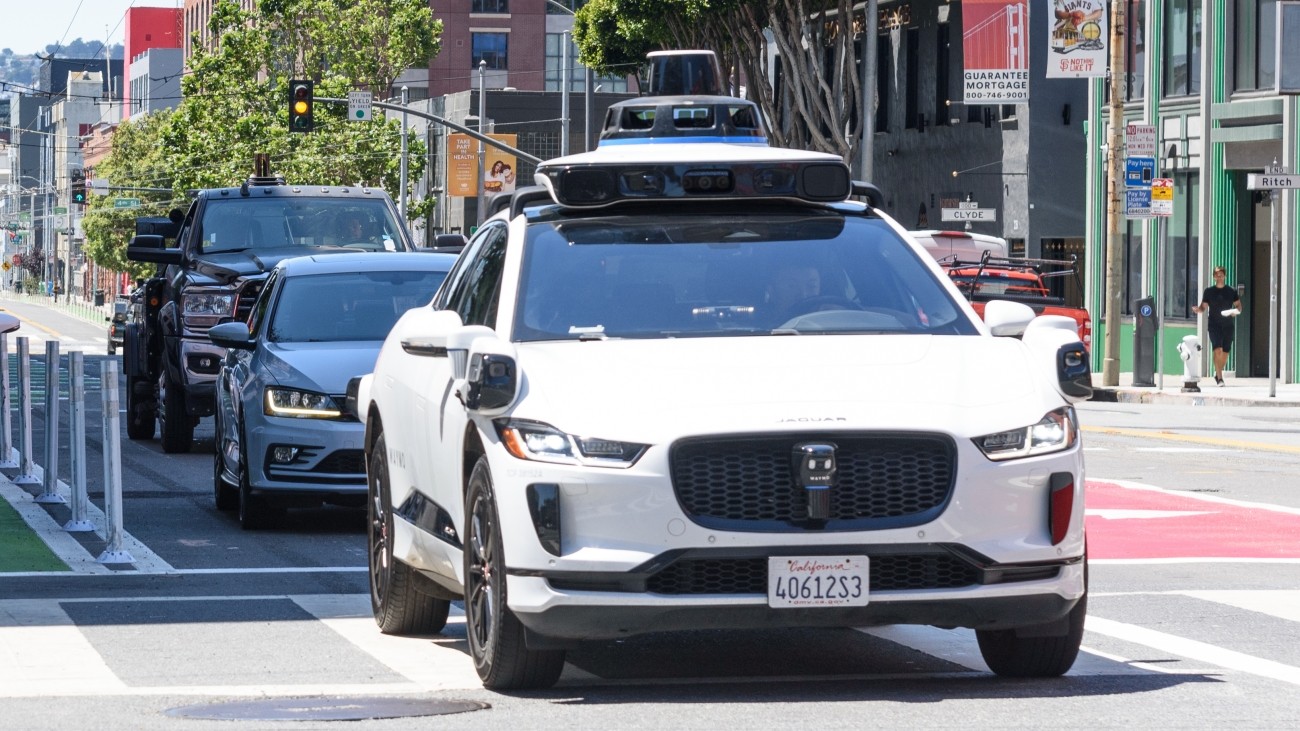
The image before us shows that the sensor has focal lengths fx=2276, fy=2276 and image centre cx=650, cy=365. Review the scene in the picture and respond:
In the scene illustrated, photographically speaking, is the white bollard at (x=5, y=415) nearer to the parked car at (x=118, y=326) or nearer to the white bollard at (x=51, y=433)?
the white bollard at (x=51, y=433)

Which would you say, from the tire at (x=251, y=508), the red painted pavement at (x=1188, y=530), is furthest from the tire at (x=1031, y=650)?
the tire at (x=251, y=508)

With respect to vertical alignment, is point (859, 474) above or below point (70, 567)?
above

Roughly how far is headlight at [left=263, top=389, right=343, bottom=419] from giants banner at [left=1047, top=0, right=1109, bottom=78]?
1038 inches

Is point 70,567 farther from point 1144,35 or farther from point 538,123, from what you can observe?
point 538,123

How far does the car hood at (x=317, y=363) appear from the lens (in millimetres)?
14539

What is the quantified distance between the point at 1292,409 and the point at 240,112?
5592 cm

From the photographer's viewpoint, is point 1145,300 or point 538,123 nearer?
point 1145,300

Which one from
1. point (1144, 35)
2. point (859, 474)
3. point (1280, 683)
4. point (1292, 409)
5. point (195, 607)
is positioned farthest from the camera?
point (1144, 35)

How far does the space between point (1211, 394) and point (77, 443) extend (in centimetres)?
2350

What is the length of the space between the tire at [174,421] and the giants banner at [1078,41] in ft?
70.1

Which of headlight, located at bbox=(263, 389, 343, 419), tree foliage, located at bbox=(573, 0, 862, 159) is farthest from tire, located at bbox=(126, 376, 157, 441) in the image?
tree foliage, located at bbox=(573, 0, 862, 159)

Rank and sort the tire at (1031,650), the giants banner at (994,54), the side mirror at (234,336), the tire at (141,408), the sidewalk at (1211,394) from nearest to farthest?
the tire at (1031,650)
the side mirror at (234,336)
the tire at (141,408)
the sidewalk at (1211,394)
the giants banner at (994,54)

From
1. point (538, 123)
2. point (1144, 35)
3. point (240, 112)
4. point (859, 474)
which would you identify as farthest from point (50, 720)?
point (538, 123)

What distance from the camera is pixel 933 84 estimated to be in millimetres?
53438
